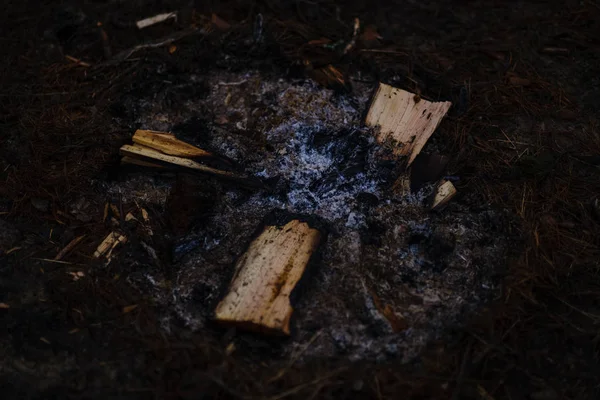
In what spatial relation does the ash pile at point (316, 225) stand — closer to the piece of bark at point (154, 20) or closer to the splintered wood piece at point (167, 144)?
the splintered wood piece at point (167, 144)

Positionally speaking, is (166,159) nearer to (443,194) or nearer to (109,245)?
(109,245)

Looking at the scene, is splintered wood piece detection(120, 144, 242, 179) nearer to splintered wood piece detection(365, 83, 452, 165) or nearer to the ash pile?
the ash pile

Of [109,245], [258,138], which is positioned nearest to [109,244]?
[109,245]

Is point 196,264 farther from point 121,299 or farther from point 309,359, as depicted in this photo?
point 309,359

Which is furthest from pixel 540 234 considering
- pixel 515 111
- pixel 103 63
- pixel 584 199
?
pixel 103 63

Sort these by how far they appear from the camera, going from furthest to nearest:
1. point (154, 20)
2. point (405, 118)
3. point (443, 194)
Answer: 1. point (154, 20)
2. point (405, 118)
3. point (443, 194)
